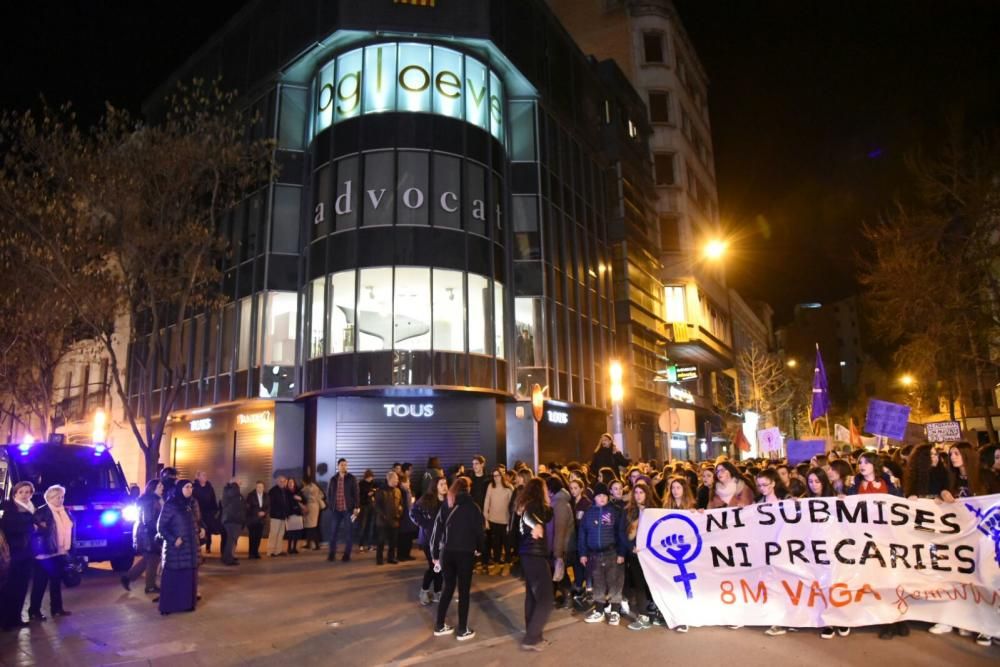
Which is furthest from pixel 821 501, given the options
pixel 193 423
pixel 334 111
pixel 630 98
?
pixel 630 98

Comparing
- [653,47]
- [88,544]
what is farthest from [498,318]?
[653,47]

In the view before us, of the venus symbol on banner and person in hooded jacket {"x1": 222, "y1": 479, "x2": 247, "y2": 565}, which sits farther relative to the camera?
person in hooded jacket {"x1": 222, "y1": 479, "x2": 247, "y2": 565}

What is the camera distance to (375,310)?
20.1 meters

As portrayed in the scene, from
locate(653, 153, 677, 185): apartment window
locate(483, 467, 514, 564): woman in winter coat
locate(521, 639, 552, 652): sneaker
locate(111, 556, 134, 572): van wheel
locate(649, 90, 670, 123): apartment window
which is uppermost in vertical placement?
locate(649, 90, 670, 123): apartment window

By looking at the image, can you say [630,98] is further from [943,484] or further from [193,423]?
[943,484]

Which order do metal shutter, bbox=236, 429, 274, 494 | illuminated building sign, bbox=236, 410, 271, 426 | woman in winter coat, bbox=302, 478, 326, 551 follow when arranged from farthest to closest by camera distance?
illuminated building sign, bbox=236, 410, 271, 426 → metal shutter, bbox=236, 429, 274, 494 → woman in winter coat, bbox=302, 478, 326, 551

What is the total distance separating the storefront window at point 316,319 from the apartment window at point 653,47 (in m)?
32.5

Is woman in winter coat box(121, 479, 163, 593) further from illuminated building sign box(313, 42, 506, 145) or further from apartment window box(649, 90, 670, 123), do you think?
apartment window box(649, 90, 670, 123)

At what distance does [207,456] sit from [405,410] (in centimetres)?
873

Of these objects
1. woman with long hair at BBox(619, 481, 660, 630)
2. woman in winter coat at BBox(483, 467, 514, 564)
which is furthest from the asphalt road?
woman in winter coat at BBox(483, 467, 514, 564)

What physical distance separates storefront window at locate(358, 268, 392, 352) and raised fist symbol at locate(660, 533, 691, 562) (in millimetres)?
12439

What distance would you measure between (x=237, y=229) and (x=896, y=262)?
22.8 meters

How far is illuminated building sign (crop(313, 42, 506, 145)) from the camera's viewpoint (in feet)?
70.3

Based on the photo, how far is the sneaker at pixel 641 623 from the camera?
326 inches
